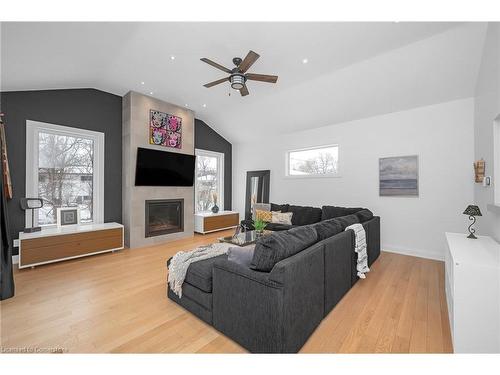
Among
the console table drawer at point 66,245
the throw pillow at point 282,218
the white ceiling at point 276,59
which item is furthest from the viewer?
the throw pillow at point 282,218

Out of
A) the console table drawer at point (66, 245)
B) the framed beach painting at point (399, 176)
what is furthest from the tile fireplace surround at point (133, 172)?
the framed beach painting at point (399, 176)

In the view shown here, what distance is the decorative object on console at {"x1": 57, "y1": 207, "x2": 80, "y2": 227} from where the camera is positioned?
3.85 m

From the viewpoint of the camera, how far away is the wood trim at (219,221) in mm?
5840

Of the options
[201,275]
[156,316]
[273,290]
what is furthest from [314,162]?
[156,316]

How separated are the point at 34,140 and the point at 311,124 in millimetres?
5381

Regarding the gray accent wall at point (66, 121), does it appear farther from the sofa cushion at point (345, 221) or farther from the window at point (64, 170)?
the sofa cushion at point (345, 221)

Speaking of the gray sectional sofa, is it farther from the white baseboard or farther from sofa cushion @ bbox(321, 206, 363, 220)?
the white baseboard

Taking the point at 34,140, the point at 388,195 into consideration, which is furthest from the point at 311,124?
the point at 34,140

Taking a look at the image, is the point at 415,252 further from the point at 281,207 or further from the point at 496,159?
the point at 281,207

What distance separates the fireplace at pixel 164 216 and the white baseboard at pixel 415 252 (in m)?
4.53

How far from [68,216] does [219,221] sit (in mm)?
3285

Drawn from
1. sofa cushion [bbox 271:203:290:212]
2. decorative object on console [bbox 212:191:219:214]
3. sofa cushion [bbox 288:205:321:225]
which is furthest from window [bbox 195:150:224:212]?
sofa cushion [bbox 288:205:321:225]

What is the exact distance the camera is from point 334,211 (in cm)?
463

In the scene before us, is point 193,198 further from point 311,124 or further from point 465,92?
point 465,92
